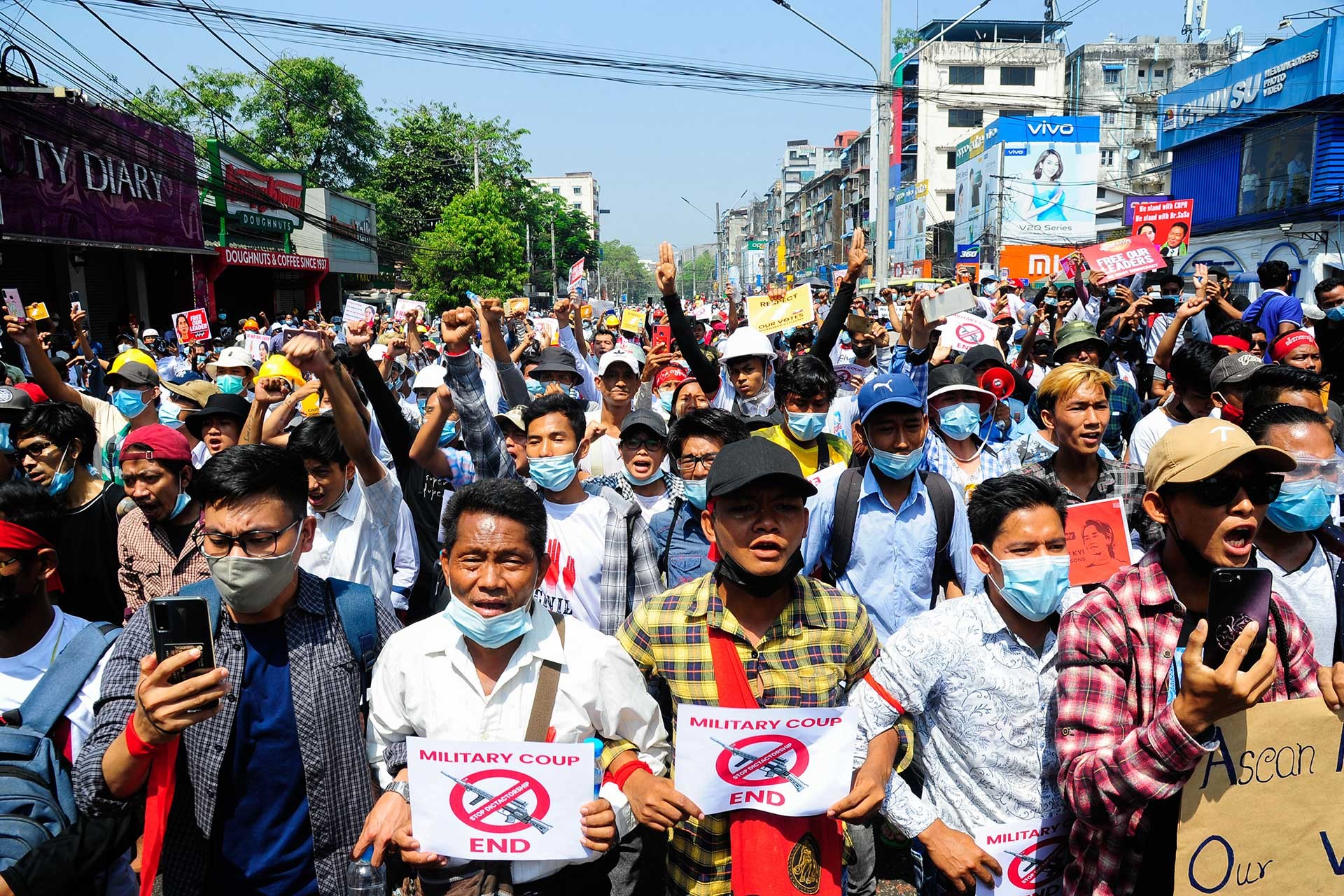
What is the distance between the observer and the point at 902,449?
3.69m

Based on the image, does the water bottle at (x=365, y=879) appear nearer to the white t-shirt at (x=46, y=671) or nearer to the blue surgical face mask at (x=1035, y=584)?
the white t-shirt at (x=46, y=671)

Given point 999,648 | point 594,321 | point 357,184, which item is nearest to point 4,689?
point 999,648

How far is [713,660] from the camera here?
7.99 ft

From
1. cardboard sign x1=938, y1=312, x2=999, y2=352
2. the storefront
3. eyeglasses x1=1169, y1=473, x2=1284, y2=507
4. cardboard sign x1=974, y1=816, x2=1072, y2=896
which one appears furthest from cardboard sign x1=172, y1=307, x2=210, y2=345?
eyeglasses x1=1169, y1=473, x2=1284, y2=507

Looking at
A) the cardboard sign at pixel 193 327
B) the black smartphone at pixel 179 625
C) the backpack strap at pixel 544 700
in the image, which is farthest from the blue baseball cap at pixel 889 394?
the cardboard sign at pixel 193 327

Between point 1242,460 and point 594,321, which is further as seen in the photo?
point 594,321

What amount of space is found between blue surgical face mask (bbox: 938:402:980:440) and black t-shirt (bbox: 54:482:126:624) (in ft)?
12.8

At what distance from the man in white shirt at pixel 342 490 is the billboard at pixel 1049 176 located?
45072 millimetres

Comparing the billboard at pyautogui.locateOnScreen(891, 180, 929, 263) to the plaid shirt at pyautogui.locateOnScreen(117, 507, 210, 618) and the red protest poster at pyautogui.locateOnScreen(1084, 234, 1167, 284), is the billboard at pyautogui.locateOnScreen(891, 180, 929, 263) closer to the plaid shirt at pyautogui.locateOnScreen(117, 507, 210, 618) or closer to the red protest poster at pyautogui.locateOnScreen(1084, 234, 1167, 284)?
the red protest poster at pyautogui.locateOnScreen(1084, 234, 1167, 284)

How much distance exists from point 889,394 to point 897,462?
32 centimetres

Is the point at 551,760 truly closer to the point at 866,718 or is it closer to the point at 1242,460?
the point at 866,718

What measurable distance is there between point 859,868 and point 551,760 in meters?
1.23

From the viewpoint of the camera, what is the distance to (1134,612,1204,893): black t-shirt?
1.97 meters

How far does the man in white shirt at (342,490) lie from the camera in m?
3.62
